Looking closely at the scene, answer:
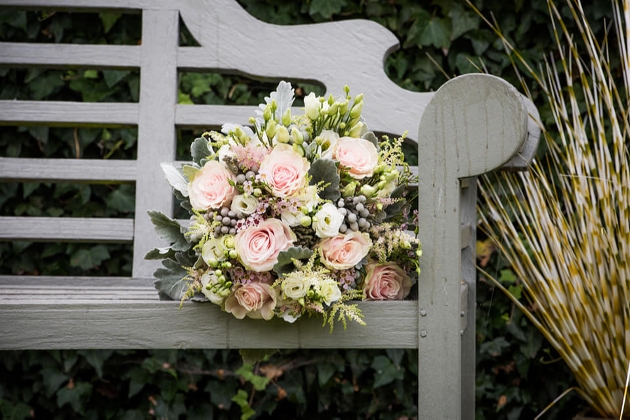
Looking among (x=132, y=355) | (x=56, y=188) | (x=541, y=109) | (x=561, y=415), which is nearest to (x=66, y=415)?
(x=132, y=355)

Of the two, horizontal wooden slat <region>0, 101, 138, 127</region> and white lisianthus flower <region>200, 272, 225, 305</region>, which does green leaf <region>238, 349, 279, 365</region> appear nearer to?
white lisianthus flower <region>200, 272, 225, 305</region>

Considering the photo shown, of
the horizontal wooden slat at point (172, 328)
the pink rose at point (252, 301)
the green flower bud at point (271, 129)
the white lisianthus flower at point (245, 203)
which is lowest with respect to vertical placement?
the horizontal wooden slat at point (172, 328)

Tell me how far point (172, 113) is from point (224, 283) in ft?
2.51

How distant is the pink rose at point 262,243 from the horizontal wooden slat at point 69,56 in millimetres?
855

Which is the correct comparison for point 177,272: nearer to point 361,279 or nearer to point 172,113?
point 361,279

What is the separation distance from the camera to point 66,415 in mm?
2057

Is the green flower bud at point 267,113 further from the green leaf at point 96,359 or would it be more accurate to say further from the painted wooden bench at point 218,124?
the green leaf at point 96,359

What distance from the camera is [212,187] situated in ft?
3.33

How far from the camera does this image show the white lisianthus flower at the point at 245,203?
1005 millimetres

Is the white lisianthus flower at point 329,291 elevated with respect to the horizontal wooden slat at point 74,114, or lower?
lower

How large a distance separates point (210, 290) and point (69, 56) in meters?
0.96

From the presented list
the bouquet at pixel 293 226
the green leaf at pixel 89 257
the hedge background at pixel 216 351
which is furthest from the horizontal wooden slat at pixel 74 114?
the bouquet at pixel 293 226

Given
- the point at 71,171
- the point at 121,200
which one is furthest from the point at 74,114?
the point at 121,200

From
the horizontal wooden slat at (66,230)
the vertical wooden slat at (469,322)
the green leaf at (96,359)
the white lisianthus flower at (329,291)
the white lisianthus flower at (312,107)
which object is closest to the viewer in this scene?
the white lisianthus flower at (329,291)
